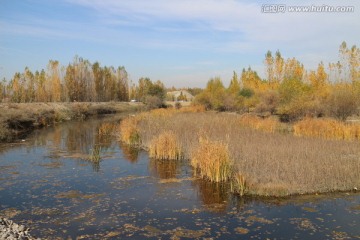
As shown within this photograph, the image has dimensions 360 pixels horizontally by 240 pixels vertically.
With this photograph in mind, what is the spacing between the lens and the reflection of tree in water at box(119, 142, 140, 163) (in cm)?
1651

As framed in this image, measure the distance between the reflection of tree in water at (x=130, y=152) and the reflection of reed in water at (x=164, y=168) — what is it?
1.16m

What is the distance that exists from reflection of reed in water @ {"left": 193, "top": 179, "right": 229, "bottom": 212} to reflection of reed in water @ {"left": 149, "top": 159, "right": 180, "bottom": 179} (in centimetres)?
154

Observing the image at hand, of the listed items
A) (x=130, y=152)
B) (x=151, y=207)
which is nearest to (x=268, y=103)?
(x=130, y=152)

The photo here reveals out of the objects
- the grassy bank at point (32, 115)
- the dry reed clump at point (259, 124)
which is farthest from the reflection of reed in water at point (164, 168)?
the grassy bank at point (32, 115)

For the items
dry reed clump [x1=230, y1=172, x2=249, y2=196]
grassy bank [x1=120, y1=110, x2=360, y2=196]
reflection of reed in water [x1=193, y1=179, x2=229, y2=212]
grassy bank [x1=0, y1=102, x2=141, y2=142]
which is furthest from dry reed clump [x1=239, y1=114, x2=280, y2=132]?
grassy bank [x1=0, y1=102, x2=141, y2=142]

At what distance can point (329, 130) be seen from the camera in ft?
63.9

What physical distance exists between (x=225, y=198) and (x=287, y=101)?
26.6m

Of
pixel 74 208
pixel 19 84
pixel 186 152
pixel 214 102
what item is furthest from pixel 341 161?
pixel 19 84

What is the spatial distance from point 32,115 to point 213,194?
27260 mm

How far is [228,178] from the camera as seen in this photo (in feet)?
39.3

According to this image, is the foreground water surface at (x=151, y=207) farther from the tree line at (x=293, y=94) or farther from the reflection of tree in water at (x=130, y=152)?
the tree line at (x=293, y=94)

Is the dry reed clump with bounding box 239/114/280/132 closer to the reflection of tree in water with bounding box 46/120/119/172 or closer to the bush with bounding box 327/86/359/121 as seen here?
the bush with bounding box 327/86/359/121

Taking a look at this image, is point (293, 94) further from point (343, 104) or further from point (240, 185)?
point (240, 185)

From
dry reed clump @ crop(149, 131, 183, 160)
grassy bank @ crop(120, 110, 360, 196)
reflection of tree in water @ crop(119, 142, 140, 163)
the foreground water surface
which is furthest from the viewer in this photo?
reflection of tree in water @ crop(119, 142, 140, 163)
